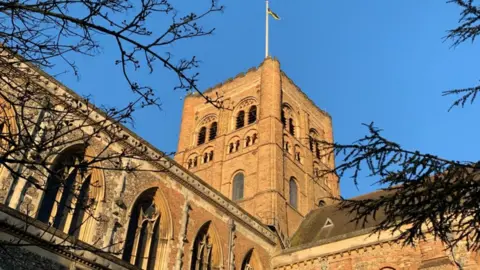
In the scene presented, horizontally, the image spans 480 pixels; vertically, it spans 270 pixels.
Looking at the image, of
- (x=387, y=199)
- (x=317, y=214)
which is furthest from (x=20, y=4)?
(x=317, y=214)

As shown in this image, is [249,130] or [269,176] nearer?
[269,176]

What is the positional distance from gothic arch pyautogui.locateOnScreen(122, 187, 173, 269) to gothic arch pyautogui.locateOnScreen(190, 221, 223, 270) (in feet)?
5.59

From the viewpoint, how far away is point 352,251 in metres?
20.2

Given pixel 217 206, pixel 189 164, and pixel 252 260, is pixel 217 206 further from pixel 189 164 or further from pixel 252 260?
pixel 189 164

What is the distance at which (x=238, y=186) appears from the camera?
94.0ft

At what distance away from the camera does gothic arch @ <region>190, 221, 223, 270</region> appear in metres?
18.4

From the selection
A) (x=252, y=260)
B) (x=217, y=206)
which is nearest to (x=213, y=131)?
(x=252, y=260)

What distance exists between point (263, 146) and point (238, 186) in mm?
3042

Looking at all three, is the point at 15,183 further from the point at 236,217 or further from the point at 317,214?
the point at 317,214

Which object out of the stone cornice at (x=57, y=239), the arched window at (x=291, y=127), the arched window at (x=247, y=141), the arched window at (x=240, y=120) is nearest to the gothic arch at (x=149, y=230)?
the stone cornice at (x=57, y=239)

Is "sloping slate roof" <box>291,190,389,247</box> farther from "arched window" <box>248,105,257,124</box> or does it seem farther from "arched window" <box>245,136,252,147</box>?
"arched window" <box>248,105,257,124</box>

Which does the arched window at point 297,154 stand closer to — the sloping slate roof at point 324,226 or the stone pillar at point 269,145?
the stone pillar at point 269,145

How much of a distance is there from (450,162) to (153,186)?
1289 centimetres

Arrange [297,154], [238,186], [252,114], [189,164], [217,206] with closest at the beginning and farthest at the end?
[217,206]
[238,186]
[297,154]
[252,114]
[189,164]
